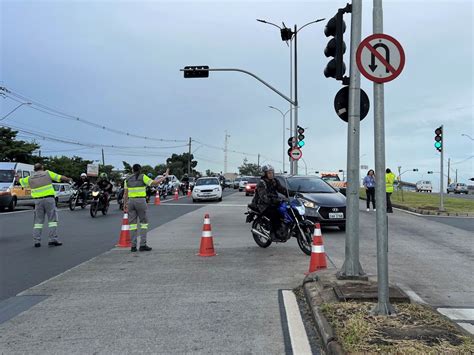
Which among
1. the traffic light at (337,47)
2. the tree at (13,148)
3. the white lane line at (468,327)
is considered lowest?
the white lane line at (468,327)

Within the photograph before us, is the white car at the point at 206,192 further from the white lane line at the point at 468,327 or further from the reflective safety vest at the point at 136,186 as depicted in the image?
the white lane line at the point at 468,327

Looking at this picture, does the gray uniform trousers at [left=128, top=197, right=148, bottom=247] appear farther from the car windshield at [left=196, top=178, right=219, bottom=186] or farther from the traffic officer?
the car windshield at [left=196, top=178, right=219, bottom=186]

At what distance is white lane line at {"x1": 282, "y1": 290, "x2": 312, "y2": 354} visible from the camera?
13.0 feet

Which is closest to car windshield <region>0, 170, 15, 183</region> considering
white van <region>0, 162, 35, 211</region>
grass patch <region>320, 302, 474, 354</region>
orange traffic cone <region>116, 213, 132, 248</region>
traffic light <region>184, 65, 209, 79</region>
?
white van <region>0, 162, 35, 211</region>

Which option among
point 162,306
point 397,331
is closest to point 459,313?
point 397,331

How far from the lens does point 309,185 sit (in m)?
12.9

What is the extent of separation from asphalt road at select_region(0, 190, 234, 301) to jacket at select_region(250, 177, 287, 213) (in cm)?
337

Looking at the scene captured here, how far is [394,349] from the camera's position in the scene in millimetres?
3418

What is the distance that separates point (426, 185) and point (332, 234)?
63.4 m

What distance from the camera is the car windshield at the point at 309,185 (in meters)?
12.6

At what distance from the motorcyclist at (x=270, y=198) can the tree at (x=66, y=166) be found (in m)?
56.0

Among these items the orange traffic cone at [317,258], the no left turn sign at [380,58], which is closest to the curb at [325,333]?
the orange traffic cone at [317,258]

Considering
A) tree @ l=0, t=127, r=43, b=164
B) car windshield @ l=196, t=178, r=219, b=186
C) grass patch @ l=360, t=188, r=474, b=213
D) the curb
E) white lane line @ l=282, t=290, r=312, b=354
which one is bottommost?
white lane line @ l=282, t=290, r=312, b=354

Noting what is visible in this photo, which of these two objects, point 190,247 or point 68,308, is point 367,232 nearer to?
point 190,247
